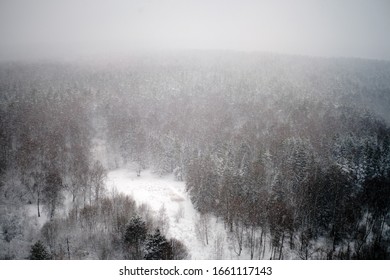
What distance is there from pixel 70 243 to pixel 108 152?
1598 inches

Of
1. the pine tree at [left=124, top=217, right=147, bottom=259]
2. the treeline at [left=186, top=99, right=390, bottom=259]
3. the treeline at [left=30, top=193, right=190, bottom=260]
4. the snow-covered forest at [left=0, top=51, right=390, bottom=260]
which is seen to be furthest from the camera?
the treeline at [left=186, top=99, right=390, bottom=259]

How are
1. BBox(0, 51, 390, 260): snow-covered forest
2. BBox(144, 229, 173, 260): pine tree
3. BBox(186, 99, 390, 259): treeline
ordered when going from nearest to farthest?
1. BBox(144, 229, 173, 260): pine tree
2. BBox(0, 51, 390, 260): snow-covered forest
3. BBox(186, 99, 390, 259): treeline

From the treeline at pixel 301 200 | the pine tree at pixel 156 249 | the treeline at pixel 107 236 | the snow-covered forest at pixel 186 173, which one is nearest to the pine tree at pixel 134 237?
the treeline at pixel 107 236

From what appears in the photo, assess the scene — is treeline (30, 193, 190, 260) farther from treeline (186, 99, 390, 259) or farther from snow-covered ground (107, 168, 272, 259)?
treeline (186, 99, 390, 259)

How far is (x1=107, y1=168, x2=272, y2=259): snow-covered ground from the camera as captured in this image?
39.7 metres

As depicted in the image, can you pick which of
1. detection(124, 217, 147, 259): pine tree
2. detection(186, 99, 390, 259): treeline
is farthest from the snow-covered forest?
detection(186, 99, 390, 259): treeline

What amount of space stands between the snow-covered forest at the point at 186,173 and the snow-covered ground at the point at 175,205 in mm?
231

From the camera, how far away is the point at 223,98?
109 metres

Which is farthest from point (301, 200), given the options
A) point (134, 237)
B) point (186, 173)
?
point (134, 237)

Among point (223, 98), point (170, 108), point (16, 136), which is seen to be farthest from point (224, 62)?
point (16, 136)

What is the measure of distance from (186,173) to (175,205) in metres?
13.1

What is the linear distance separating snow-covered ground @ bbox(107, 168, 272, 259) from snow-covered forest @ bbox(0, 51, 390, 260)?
23cm

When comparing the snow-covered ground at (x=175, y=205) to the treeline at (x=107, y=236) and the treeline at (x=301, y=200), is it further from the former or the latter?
the treeline at (x=107, y=236)

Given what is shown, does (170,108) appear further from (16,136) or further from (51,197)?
(51,197)
